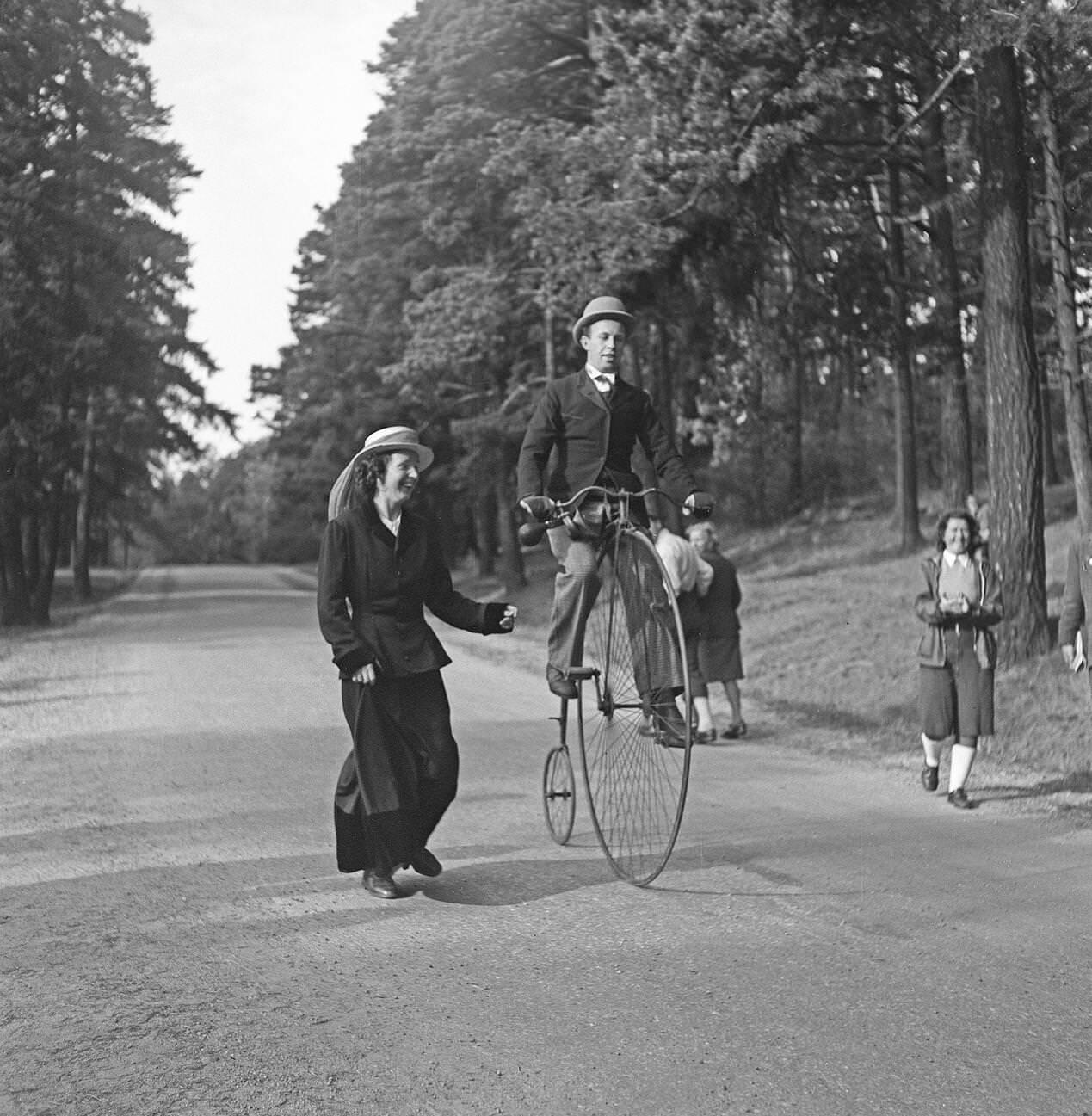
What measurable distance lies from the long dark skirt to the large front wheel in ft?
2.32

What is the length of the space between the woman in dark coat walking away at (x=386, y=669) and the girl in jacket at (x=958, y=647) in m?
3.93

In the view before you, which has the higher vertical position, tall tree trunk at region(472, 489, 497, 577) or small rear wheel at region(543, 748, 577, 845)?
tall tree trunk at region(472, 489, 497, 577)

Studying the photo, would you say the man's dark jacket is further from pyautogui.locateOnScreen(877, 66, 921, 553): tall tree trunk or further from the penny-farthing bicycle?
pyautogui.locateOnScreen(877, 66, 921, 553): tall tree trunk

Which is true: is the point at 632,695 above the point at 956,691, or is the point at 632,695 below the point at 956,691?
above

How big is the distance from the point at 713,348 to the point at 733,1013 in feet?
84.6

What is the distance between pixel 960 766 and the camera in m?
9.44

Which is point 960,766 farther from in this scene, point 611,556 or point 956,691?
point 611,556

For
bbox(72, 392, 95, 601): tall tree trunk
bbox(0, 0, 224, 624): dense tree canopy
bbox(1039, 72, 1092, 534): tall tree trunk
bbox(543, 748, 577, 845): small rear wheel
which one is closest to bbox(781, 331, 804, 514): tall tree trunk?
bbox(0, 0, 224, 624): dense tree canopy

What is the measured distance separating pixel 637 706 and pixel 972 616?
3524 millimetres

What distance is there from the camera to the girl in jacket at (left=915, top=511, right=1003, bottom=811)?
957 cm

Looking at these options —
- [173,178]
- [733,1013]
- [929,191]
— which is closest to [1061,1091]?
[733,1013]

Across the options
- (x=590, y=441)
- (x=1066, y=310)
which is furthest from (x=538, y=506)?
(x=1066, y=310)

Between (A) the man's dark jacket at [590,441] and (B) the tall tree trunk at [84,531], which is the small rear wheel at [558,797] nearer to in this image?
(A) the man's dark jacket at [590,441]

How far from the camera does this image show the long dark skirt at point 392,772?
6727 mm
